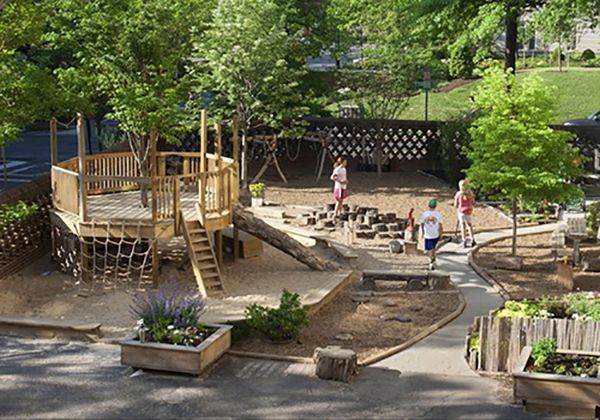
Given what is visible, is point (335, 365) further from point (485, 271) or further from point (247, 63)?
point (247, 63)

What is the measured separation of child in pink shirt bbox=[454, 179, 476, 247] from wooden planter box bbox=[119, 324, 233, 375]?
29.5 feet

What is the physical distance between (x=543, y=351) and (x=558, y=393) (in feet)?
2.61

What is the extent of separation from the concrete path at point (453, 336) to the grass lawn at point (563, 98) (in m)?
21.0

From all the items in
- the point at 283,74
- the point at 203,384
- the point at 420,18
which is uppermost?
the point at 420,18

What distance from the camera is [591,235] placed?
2203 cm

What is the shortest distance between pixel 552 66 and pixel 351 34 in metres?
22.6

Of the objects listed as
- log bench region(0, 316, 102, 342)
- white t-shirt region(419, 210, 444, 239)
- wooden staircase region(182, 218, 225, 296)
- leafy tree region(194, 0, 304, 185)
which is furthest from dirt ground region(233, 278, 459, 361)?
leafy tree region(194, 0, 304, 185)

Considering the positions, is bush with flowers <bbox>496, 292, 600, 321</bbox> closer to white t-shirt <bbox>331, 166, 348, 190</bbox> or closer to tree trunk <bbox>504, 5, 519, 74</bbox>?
white t-shirt <bbox>331, 166, 348, 190</bbox>

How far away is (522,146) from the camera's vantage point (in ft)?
64.1

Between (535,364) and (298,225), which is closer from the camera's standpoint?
(535,364)

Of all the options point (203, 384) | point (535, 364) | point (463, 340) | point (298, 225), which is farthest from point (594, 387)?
point (298, 225)

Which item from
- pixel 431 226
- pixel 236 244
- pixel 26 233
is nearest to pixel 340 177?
pixel 236 244

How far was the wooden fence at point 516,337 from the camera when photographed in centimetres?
1325

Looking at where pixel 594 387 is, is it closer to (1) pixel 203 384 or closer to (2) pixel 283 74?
(1) pixel 203 384
